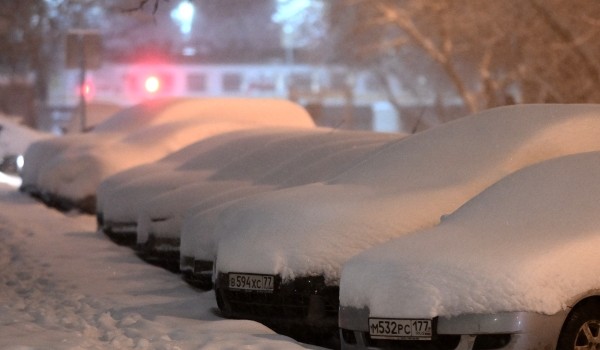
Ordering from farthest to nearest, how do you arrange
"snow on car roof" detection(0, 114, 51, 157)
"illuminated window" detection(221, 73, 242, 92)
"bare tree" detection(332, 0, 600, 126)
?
"illuminated window" detection(221, 73, 242, 92) → "snow on car roof" detection(0, 114, 51, 157) → "bare tree" detection(332, 0, 600, 126)

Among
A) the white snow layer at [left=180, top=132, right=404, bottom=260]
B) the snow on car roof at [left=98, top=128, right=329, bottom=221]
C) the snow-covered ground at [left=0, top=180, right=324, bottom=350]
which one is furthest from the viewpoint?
the snow on car roof at [left=98, top=128, right=329, bottom=221]

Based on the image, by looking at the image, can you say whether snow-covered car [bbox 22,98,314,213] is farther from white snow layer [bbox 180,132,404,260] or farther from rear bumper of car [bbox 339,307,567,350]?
rear bumper of car [bbox 339,307,567,350]

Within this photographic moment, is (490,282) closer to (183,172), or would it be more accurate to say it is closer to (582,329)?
(582,329)

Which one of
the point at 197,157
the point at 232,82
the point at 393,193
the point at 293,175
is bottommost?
the point at 232,82

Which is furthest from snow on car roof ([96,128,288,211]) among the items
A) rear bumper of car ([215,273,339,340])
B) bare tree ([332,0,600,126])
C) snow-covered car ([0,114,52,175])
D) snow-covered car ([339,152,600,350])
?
snow-covered car ([0,114,52,175])

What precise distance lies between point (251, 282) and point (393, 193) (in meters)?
1.12

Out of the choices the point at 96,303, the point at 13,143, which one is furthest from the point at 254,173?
the point at 13,143

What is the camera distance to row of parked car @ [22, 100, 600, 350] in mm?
7336

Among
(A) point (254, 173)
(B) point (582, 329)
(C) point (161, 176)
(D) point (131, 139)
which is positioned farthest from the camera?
(D) point (131, 139)

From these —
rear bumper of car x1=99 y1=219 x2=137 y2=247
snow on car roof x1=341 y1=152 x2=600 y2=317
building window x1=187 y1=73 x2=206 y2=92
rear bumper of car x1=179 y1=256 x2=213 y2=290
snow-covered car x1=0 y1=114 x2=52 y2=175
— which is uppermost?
snow on car roof x1=341 y1=152 x2=600 y2=317

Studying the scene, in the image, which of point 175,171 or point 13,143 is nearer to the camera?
point 175,171

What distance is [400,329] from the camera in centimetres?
753

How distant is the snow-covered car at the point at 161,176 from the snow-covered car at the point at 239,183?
22.8 inches

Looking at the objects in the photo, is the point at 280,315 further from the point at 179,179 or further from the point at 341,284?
the point at 179,179
